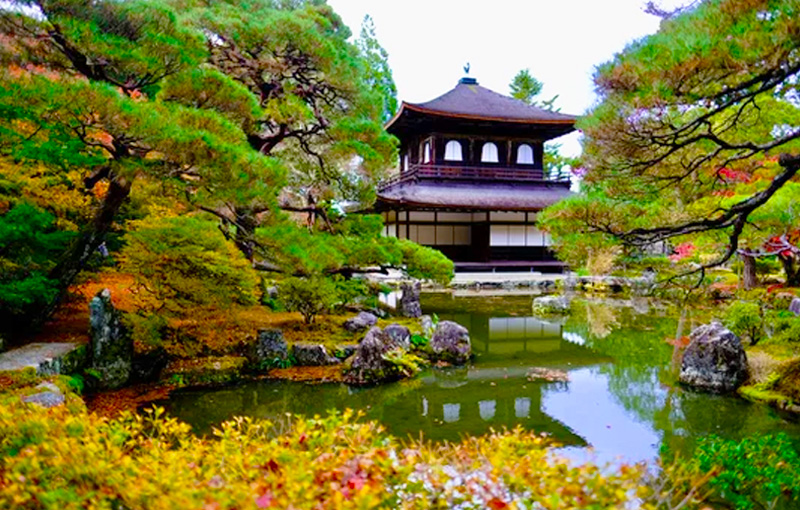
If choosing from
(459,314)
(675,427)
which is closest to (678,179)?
(675,427)

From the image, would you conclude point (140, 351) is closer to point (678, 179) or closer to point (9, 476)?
point (9, 476)

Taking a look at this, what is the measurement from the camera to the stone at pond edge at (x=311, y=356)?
7086mm

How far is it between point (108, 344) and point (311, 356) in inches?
97.3

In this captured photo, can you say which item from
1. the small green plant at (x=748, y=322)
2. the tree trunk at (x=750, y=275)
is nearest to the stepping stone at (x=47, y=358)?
the small green plant at (x=748, y=322)

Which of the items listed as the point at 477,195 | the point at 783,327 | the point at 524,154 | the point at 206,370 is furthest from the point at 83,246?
the point at 524,154

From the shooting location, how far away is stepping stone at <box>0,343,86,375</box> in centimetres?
486

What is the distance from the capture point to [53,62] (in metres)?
5.49

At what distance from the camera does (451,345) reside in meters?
7.76

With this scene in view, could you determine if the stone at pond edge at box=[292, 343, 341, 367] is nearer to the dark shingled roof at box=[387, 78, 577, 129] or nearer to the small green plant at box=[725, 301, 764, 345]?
the small green plant at box=[725, 301, 764, 345]

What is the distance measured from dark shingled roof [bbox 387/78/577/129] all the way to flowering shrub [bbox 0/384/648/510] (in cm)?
1768

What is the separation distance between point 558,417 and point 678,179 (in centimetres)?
263

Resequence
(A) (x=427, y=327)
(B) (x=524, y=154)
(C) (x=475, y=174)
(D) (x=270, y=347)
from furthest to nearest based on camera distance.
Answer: (B) (x=524, y=154), (C) (x=475, y=174), (A) (x=427, y=327), (D) (x=270, y=347)

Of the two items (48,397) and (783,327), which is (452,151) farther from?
(48,397)

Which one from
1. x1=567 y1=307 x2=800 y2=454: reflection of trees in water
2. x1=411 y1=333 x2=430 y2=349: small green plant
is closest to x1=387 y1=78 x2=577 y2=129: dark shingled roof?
x1=567 y1=307 x2=800 y2=454: reflection of trees in water
